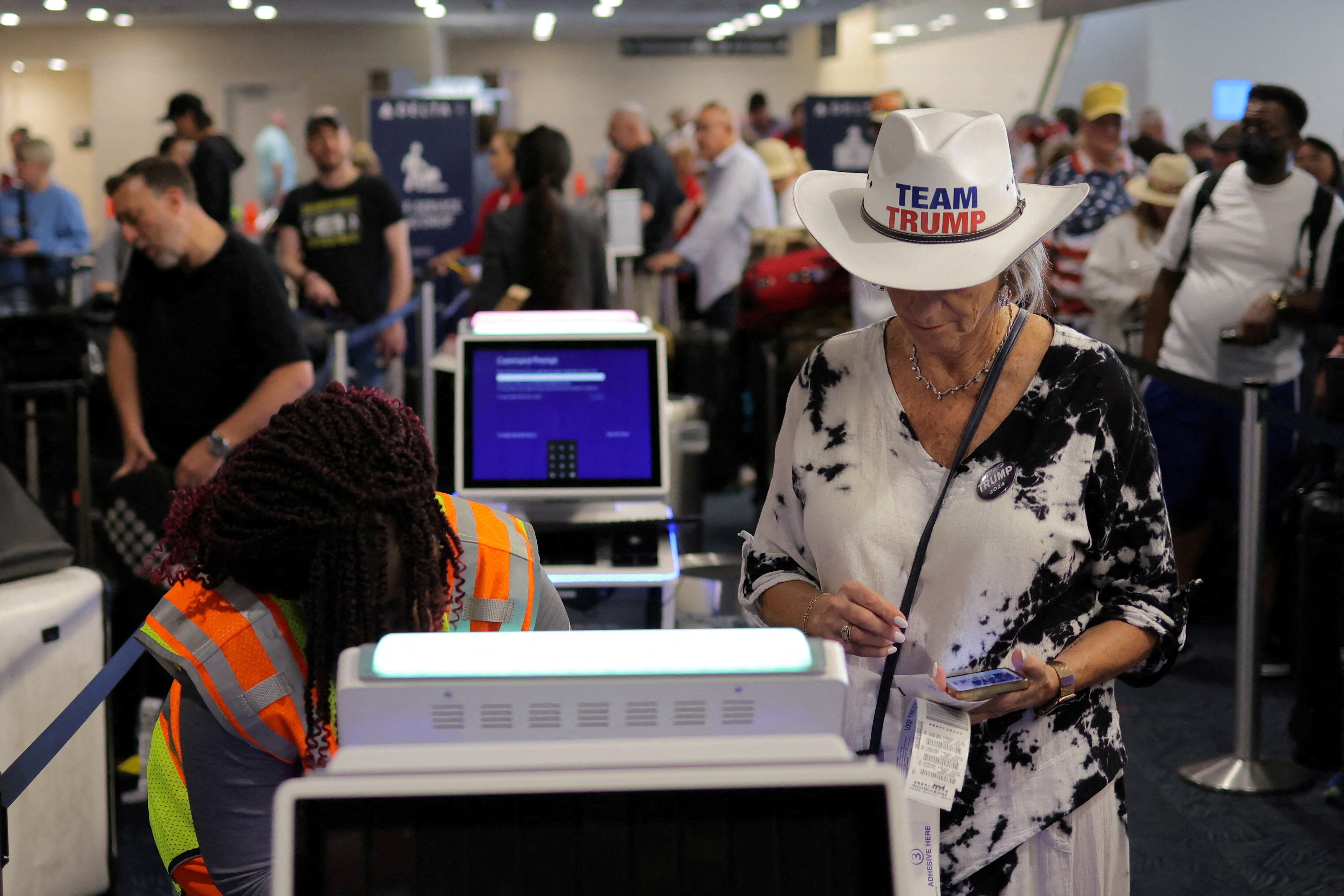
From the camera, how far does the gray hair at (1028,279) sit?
1.63m

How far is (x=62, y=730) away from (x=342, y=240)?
5.02 meters

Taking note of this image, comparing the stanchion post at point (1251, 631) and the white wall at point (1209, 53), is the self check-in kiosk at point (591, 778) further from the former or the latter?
the white wall at point (1209, 53)

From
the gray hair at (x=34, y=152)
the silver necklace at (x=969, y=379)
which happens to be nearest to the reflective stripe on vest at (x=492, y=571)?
the silver necklace at (x=969, y=379)

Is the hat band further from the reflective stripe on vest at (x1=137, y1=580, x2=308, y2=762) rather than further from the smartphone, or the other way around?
the reflective stripe on vest at (x1=137, y1=580, x2=308, y2=762)

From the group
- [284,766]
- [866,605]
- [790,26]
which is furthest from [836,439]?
[790,26]

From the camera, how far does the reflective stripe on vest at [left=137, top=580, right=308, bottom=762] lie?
1302 millimetres

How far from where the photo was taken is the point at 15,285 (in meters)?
10.6

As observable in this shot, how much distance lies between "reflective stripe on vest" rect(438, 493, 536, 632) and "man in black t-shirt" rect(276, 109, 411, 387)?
5.12 metres

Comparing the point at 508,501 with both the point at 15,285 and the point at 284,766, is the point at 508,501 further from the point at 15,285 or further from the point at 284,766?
the point at 15,285

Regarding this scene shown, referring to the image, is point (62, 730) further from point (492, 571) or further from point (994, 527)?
point (994, 527)

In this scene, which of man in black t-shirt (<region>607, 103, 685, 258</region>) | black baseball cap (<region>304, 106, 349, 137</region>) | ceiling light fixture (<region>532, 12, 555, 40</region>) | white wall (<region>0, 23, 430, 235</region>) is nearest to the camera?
black baseball cap (<region>304, 106, 349, 137</region>)

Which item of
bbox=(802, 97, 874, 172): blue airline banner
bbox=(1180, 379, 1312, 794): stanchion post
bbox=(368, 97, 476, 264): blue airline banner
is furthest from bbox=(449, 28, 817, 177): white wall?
bbox=(1180, 379, 1312, 794): stanchion post

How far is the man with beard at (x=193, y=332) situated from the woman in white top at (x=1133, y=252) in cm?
329

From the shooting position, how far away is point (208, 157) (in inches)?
292
